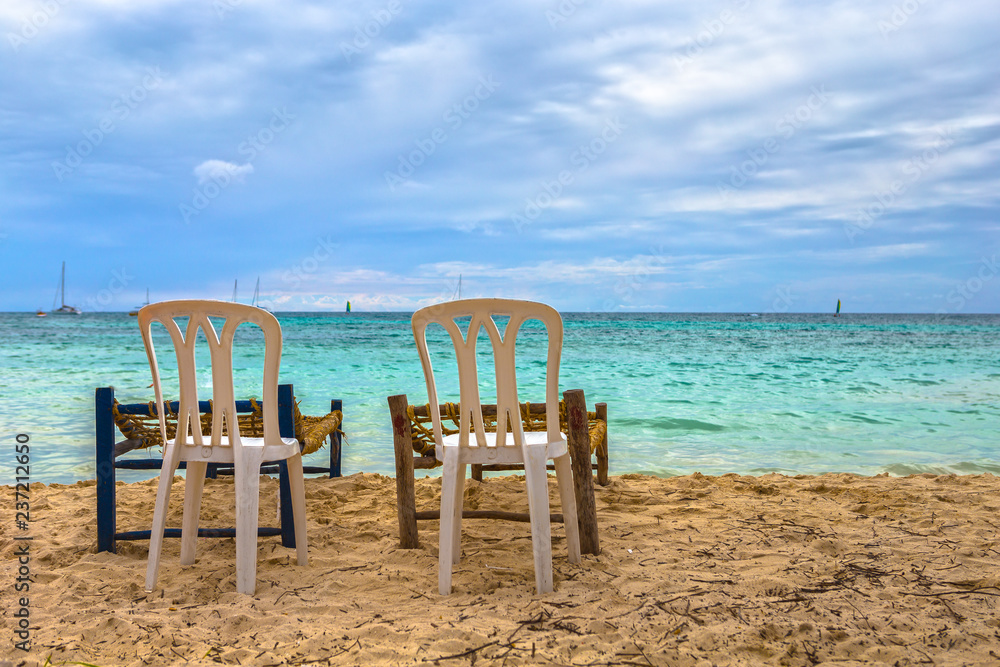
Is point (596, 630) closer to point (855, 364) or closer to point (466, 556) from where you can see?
point (466, 556)

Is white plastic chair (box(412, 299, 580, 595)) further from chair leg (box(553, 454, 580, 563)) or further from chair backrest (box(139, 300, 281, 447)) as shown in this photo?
chair backrest (box(139, 300, 281, 447))

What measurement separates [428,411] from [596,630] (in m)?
1.29

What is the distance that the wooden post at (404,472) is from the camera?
3.00 m

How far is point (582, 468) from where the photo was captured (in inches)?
115

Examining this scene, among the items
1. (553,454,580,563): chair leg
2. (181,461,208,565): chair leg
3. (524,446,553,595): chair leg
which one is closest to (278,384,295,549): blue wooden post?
(181,461,208,565): chair leg

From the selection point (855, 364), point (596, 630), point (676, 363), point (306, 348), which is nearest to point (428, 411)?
point (596, 630)

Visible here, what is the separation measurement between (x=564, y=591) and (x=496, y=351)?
100 cm

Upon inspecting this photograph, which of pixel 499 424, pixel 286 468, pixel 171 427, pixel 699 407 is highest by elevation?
pixel 499 424

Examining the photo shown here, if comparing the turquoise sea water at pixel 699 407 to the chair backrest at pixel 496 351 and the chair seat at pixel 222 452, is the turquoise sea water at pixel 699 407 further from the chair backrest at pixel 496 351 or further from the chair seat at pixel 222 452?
the chair backrest at pixel 496 351

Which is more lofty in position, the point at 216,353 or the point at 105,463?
the point at 216,353

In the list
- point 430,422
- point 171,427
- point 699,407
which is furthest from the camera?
point 699,407

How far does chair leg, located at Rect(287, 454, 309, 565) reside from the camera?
2.77m

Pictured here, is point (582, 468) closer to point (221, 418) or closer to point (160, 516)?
point (221, 418)

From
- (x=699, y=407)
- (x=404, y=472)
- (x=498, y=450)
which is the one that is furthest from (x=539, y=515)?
(x=699, y=407)
